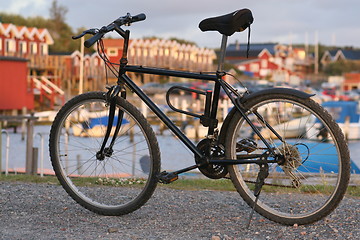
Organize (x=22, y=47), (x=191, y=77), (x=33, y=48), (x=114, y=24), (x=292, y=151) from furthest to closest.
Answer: (x=33, y=48)
(x=22, y=47)
(x=114, y=24)
(x=191, y=77)
(x=292, y=151)

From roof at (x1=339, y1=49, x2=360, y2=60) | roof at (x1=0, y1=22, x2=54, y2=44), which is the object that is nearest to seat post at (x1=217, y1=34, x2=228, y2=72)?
roof at (x1=0, y1=22, x2=54, y2=44)

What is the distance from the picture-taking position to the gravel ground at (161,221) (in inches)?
151

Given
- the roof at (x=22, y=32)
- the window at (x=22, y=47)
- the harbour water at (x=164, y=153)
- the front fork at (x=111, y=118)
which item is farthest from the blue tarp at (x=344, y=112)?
the front fork at (x=111, y=118)

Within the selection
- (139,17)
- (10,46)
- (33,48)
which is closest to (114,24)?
(139,17)

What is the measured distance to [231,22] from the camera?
395cm

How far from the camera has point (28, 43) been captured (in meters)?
47.0

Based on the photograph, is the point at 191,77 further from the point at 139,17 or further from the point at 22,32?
the point at 22,32

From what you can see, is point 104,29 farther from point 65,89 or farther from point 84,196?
point 65,89

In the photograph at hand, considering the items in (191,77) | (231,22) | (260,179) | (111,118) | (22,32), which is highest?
(22,32)

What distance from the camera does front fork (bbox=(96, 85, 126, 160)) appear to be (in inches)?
171

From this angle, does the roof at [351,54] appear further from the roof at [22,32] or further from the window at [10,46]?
the window at [10,46]

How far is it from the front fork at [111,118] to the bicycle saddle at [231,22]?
789 millimetres

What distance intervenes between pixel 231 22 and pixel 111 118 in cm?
112

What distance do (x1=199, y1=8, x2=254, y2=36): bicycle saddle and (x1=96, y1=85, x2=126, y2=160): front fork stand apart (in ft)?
2.59
